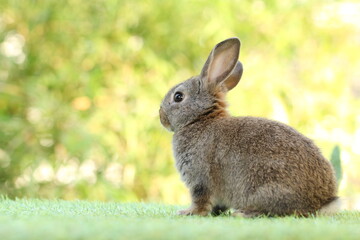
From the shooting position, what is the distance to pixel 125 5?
17.1 ft

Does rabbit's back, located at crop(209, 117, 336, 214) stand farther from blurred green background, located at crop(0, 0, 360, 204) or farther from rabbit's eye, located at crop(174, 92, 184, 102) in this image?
blurred green background, located at crop(0, 0, 360, 204)

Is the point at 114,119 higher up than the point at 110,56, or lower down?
lower down

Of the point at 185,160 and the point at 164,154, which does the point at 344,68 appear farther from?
the point at 185,160

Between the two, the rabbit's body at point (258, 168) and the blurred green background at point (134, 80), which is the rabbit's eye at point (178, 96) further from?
the blurred green background at point (134, 80)

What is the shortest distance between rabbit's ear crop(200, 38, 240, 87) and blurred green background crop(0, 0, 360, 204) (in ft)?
6.32

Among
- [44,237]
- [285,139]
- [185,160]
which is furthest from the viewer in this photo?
[185,160]

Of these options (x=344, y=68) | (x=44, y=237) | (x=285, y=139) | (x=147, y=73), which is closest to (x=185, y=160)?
(x=285, y=139)

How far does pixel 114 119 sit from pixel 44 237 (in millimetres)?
3430

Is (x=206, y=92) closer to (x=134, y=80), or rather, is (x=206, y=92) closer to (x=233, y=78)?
(x=233, y=78)

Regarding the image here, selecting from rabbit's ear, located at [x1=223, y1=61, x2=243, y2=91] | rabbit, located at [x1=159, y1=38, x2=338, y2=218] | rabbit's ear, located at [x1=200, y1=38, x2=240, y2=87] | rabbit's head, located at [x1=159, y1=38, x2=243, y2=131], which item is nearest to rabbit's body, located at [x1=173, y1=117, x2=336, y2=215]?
rabbit, located at [x1=159, y1=38, x2=338, y2=218]

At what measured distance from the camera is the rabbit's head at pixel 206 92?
9.48 feet

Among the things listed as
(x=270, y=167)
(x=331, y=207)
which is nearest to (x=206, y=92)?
(x=270, y=167)

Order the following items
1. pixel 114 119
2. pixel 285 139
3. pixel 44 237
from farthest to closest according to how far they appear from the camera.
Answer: pixel 114 119, pixel 285 139, pixel 44 237

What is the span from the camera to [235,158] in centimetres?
258
